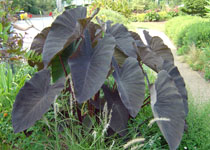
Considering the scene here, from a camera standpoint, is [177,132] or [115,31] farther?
[115,31]

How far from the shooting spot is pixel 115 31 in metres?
2.07

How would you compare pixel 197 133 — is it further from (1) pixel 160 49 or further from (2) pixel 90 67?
(2) pixel 90 67

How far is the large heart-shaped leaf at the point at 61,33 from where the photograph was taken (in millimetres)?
1567

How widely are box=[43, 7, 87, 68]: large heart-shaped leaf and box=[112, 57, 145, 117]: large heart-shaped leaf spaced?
37cm

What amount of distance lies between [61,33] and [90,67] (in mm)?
367

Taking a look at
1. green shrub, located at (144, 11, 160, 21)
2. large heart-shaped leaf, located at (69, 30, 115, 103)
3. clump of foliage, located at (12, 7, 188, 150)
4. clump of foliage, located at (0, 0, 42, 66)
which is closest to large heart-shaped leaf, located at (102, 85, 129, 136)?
clump of foliage, located at (12, 7, 188, 150)

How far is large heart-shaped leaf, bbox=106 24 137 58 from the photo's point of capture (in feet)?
6.23

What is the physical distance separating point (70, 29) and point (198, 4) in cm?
1219

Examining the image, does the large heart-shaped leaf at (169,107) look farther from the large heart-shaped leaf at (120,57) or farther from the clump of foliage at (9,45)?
the clump of foliage at (9,45)

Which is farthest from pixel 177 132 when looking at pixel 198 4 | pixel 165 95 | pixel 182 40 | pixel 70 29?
pixel 198 4

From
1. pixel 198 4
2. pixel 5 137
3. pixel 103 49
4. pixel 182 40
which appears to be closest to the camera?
pixel 103 49

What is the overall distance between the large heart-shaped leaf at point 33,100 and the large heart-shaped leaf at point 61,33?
131mm

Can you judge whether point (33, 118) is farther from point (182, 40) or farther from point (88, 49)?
point (182, 40)

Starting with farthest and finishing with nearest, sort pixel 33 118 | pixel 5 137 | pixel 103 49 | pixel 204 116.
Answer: pixel 204 116 < pixel 5 137 < pixel 103 49 < pixel 33 118
